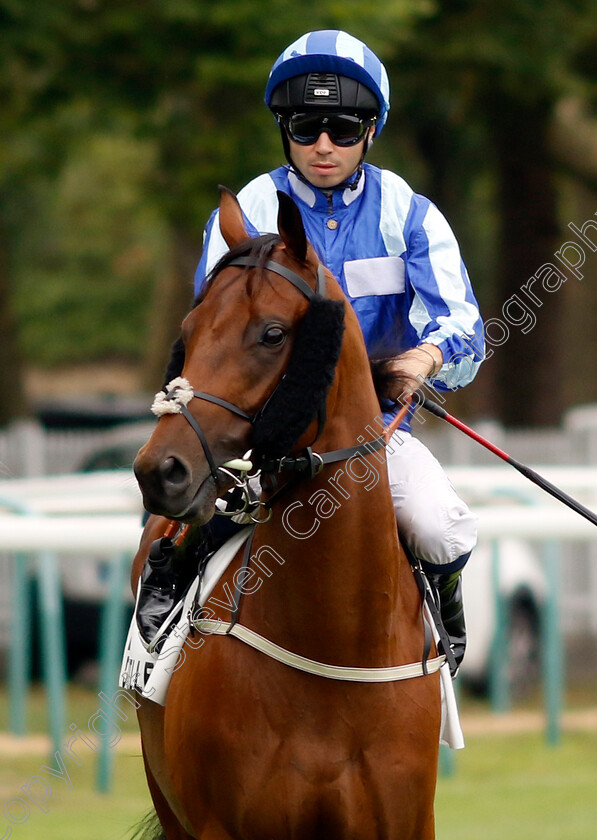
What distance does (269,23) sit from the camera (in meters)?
9.78

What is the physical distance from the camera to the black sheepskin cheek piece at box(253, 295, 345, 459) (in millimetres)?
2930

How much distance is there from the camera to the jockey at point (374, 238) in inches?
143

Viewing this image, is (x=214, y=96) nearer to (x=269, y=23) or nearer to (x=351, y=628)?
(x=269, y=23)

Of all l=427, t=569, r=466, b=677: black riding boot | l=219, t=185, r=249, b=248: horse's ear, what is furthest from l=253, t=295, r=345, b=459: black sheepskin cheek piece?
l=427, t=569, r=466, b=677: black riding boot

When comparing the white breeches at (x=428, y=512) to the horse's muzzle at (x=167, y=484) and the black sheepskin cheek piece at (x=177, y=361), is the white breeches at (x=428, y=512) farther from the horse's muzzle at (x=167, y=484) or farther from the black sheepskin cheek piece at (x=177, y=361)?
the horse's muzzle at (x=167, y=484)

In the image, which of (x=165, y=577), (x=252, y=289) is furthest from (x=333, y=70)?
(x=165, y=577)

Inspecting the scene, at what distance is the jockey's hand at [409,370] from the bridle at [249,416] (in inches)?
7.7

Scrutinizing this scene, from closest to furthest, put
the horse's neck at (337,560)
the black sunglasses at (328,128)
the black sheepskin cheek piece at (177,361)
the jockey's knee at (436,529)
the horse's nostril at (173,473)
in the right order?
the horse's nostril at (173,473), the horse's neck at (337,560), the black sheepskin cheek piece at (177,361), the jockey's knee at (436,529), the black sunglasses at (328,128)

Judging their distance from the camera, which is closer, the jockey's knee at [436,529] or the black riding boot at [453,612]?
the jockey's knee at [436,529]

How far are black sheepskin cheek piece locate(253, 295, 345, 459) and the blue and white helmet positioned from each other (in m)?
0.89

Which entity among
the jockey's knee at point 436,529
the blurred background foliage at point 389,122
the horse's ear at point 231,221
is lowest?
the jockey's knee at point 436,529

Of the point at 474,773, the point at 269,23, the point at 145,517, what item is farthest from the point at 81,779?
the point at 269,23

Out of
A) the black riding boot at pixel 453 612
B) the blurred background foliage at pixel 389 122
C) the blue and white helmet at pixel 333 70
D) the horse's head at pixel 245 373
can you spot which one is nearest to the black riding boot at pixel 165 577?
the black riding boot at pixel 453 612

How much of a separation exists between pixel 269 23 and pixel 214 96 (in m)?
1.05
